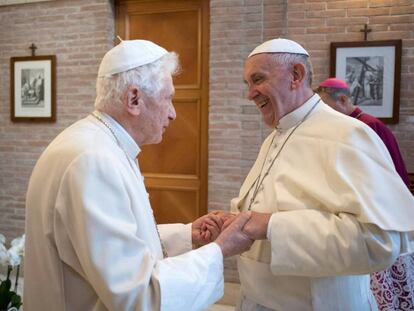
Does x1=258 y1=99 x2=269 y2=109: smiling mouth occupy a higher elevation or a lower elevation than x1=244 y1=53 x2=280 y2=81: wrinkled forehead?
lower

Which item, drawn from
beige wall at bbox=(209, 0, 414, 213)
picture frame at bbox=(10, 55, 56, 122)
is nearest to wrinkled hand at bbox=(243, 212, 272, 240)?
beige wall at bbox=(209, 0, 414, 213)

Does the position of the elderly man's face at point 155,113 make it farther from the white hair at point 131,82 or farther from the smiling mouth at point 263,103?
the smiling mouth at point 263,103

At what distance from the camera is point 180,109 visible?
205 inches

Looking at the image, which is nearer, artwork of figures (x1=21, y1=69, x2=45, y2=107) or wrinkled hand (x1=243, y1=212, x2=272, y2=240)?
wrinkled hand (x1=243, y1=212, x2=272, y2=240)

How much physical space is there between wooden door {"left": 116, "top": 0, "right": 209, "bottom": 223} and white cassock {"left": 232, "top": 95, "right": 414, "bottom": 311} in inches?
130

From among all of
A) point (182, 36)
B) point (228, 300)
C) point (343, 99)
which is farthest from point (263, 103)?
point (182, 36)

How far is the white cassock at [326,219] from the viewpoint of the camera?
1.53m

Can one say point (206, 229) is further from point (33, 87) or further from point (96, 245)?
point (33, 87)

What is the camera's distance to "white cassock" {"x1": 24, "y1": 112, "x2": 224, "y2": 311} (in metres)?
1.23

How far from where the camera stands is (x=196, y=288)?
4.38ft

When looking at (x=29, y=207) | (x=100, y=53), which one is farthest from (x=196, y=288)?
(x=100, y=53)

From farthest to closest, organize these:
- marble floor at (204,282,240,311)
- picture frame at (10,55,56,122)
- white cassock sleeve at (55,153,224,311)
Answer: picture frame at (10,55,56,122) → marble floor at (204,282,240,311) → white cassock sleeve at (55,153,224,311)

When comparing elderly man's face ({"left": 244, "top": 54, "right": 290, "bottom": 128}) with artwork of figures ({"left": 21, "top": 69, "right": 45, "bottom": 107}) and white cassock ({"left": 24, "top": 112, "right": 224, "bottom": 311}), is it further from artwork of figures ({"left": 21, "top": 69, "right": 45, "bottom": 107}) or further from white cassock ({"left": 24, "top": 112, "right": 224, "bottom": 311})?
artwork of figures ({"left": 21, "top": 69, "right": 45, "bottom": 107})

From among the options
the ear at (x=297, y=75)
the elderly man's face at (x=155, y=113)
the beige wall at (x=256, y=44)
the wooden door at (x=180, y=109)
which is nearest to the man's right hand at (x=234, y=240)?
the elderly man's face at (x=155, y=113)
